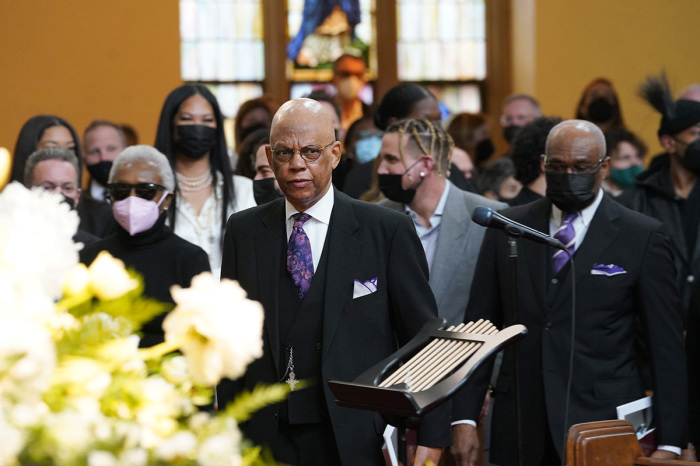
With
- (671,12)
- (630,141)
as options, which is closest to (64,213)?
(630,141)

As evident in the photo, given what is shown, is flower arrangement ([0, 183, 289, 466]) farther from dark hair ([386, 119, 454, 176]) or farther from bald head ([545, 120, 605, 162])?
dark hair ([386, 119, 454, 176])

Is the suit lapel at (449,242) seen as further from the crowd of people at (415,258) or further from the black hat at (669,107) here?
the black hat at (669,107)

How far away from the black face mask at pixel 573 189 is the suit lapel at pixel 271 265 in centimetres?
117

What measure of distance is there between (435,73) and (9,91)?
4.25 m

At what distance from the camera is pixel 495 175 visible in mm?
7176

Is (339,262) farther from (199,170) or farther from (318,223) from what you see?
(199,170)

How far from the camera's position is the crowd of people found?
3461 mm

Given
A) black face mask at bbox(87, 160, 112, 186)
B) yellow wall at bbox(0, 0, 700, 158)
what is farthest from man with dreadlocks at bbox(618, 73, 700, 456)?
yellow wall at bbox(0, 0, 700, 158)

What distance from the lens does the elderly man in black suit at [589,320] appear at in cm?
→ 405

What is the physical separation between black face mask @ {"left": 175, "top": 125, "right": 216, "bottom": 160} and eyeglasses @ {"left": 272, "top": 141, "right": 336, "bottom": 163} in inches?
61.1

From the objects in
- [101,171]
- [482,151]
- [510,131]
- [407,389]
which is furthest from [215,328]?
[482,151]

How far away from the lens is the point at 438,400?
246 cm

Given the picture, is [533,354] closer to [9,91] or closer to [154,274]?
[154,274]

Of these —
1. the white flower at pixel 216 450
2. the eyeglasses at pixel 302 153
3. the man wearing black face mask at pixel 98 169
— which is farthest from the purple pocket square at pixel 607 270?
the white flower at pixel 216 450
